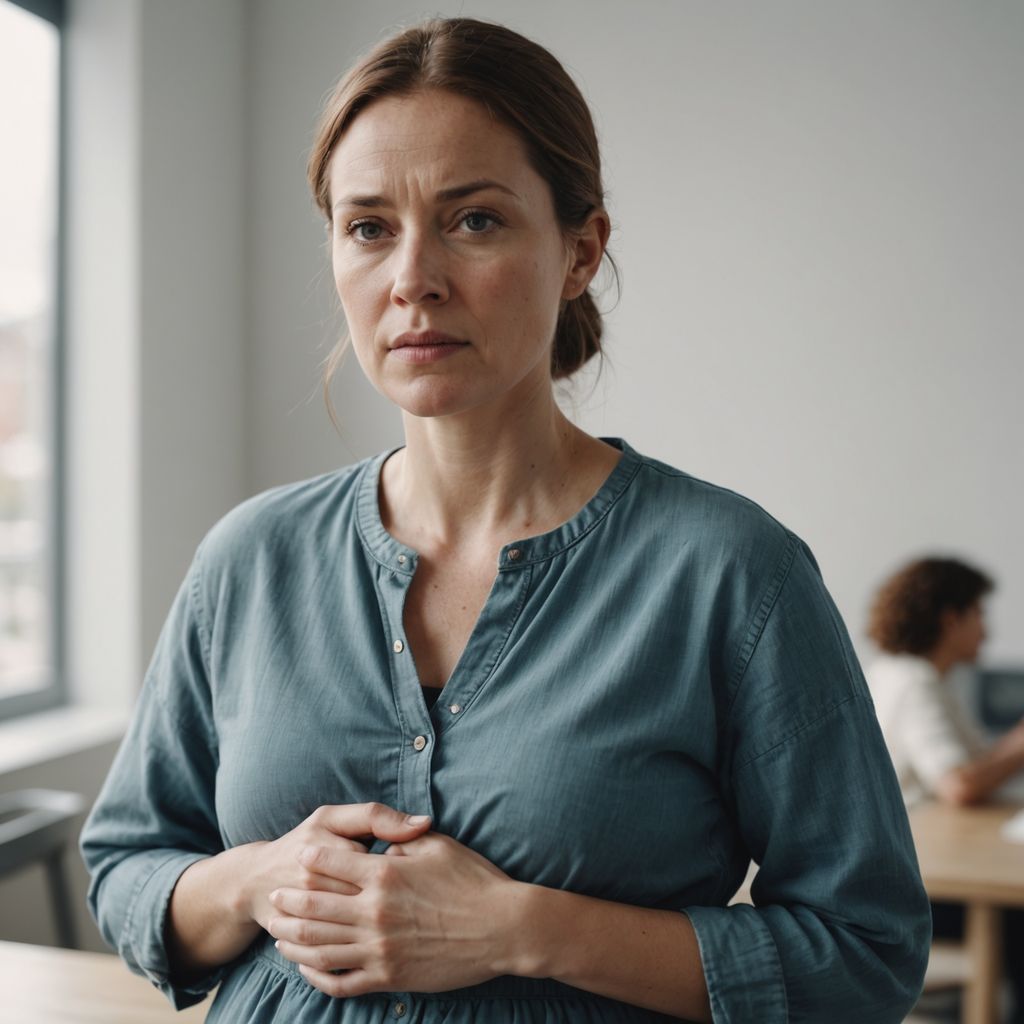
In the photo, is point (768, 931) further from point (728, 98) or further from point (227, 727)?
point (728, 98)

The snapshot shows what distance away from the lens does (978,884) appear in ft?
7.50

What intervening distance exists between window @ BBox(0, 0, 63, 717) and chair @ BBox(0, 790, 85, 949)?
25.1 inches

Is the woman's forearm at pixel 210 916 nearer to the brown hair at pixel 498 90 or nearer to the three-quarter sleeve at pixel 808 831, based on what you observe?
the three-quarter sleeve at pixel 808 831

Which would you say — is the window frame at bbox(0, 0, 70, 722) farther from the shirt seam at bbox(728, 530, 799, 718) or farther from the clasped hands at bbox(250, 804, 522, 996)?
the shirt seam at bbox(728, 530, 799, 718)

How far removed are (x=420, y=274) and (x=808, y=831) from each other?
55 cm

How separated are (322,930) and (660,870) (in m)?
0.27

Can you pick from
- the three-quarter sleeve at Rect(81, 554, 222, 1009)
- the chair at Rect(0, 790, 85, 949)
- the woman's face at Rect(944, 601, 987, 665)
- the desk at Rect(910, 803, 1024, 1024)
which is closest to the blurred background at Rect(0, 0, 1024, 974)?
the woman's face at Rect(944, 601, 987, 665)

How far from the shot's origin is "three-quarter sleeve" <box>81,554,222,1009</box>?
1.12m

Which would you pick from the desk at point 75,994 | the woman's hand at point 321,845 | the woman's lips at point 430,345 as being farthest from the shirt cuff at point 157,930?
the woman's lips at point 430,345

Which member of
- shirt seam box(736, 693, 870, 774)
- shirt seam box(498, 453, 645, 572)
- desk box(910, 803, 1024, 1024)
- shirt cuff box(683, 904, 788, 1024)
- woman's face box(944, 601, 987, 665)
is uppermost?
shirt seam box(498, 453, 645, 572)

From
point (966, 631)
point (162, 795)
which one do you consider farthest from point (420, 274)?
point (966, 631)

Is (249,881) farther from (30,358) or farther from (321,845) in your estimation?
(30,358)

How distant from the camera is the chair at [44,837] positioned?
7.42ft

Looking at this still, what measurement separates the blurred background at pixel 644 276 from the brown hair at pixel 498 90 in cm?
215
